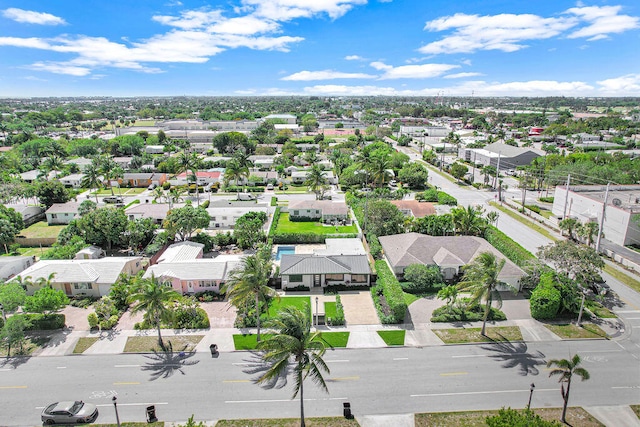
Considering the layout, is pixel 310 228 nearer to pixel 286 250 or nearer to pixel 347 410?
pixel 286 250

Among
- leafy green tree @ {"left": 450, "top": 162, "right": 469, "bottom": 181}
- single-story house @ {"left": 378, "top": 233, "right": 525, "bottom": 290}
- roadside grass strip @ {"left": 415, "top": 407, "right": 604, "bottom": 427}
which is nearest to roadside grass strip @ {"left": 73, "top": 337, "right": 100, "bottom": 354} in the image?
roadside grass strip @ {"left": 415, "top": 407, "right": 604, "bottom": 427}

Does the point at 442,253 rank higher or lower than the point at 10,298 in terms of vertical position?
lower

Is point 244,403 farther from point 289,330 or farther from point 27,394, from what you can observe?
point 27,394

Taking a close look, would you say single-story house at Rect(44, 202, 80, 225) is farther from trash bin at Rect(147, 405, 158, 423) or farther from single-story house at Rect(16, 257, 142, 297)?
trash bin at Rect(147, 405, 158, 423)

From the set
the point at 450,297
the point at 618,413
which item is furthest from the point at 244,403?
the point at 618,413

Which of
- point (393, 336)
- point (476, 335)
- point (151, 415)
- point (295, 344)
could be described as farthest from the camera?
point (476, 335)

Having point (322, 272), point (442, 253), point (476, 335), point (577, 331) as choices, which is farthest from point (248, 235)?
point (577, 331)
